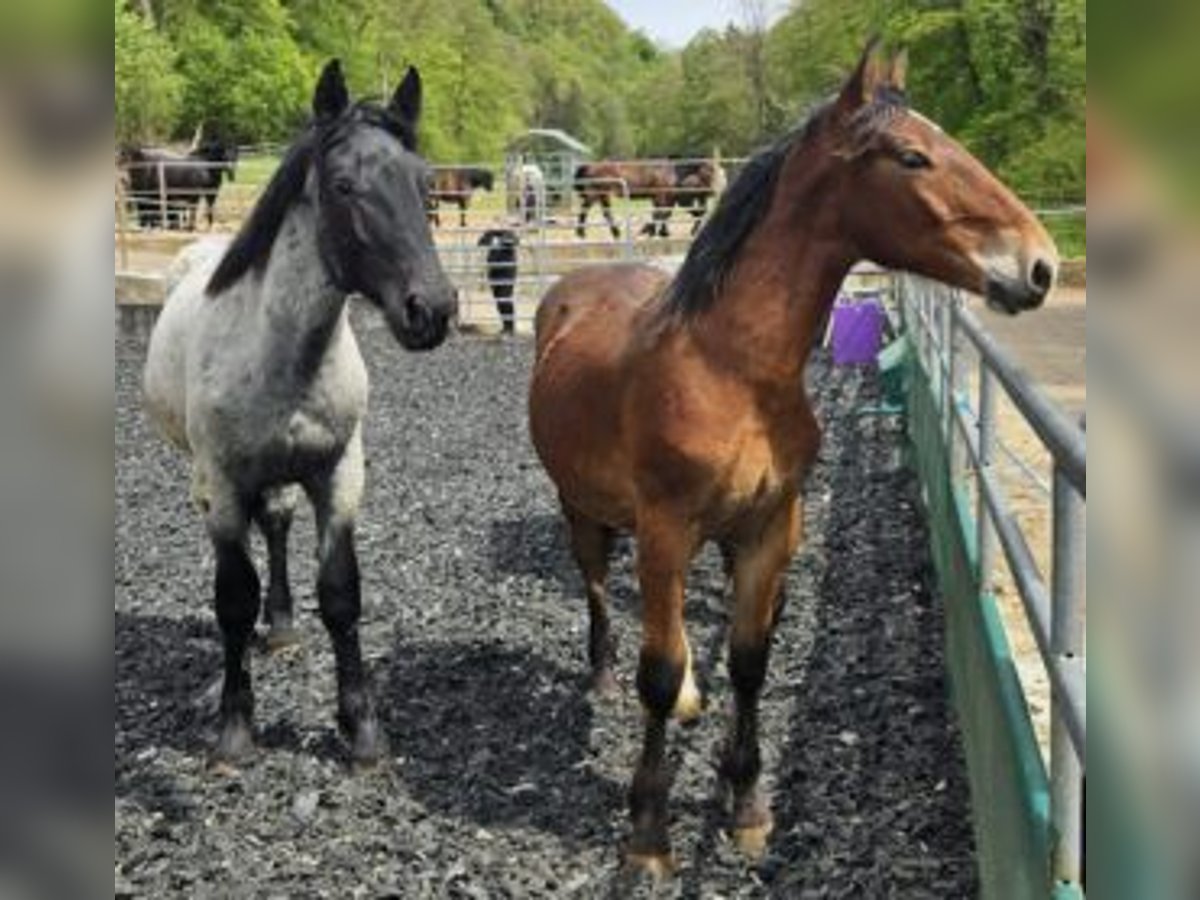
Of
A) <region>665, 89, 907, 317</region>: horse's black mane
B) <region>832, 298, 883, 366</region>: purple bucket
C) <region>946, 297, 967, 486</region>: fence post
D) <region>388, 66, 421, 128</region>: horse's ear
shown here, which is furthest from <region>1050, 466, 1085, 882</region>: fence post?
<region>832, 298, 883, 366</region>: purple bucket

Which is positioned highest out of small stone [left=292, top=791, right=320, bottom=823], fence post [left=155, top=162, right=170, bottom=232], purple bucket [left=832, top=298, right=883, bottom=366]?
fence post [left=155, top=162, right=170, bottom=232]

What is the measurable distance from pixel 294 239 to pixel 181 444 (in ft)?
4.75

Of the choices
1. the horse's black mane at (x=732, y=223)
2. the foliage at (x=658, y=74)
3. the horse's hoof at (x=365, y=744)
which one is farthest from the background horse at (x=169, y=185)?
the horse's black mane at (x=732, y=223)

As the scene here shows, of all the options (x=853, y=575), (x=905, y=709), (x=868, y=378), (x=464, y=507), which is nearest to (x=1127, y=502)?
(x=905, y=709)

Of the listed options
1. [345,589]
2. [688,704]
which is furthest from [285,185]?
[688,704]

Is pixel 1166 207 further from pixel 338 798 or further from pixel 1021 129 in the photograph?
pixel 1021 129

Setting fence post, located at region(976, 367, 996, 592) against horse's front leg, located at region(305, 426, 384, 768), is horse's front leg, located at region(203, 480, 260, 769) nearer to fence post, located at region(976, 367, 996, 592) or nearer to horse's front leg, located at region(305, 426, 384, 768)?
horse's front leg, located at region(305, 426, 384, 768)

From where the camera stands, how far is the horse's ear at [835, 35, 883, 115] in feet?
10.6

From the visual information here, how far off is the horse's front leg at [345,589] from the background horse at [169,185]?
67.6 feet

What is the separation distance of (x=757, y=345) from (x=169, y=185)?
2439cm

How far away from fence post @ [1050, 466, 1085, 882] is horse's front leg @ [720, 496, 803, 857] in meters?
1.56

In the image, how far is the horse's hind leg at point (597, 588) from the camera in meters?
4.77

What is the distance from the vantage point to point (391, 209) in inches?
149

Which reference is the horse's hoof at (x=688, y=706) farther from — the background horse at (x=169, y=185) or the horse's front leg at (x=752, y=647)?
the background horse at (x=169, y=185)
